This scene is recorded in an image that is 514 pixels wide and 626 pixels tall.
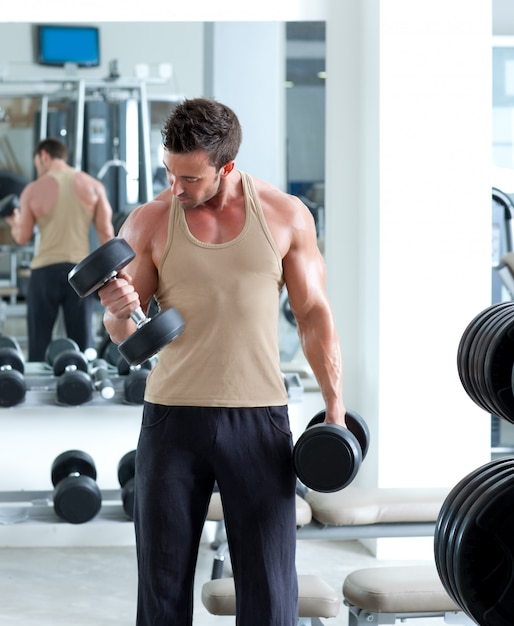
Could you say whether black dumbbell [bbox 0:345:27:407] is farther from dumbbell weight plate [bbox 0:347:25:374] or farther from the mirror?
the mirror

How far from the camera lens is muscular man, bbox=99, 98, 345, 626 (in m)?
1.97

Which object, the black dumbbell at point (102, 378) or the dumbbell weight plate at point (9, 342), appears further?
the dumbbell weight plate at point (9, 342)

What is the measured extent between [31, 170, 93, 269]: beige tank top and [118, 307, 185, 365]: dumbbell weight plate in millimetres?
2274

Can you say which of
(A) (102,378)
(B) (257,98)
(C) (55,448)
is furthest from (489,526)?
(B) (257,98)

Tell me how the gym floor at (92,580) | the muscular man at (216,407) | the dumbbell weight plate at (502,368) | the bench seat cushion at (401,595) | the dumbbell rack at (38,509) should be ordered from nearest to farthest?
the dumbbell weight plate at (502,368) < the muscular man at (216,407) < the bench seat cushion at (401,595) < the gym floor at (92,580) < the dumbbell rack at (38,509)

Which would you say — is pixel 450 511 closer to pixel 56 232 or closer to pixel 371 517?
pixel 371 517

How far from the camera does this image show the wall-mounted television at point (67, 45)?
394cm

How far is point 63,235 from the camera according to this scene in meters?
4.12

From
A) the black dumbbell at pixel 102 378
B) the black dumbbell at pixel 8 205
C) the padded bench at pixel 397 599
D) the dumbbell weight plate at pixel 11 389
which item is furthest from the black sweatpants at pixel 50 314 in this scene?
the padded bench at pixel 397 599

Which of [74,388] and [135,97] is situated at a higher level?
[135,97]

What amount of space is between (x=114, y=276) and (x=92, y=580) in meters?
1.96

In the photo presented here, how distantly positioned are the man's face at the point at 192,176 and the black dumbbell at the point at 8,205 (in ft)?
7.44

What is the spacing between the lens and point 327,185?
4055 mm

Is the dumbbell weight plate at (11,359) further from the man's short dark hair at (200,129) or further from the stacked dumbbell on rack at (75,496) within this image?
the man's short dark hair at (200,129)
